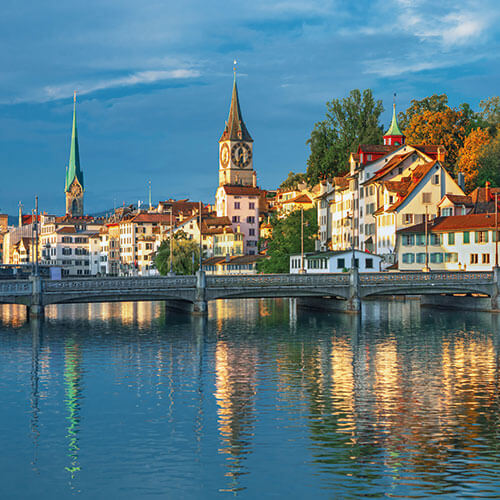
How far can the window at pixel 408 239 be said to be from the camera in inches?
4412

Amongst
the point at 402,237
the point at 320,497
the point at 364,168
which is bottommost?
the point at 320,497

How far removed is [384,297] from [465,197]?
1788cm

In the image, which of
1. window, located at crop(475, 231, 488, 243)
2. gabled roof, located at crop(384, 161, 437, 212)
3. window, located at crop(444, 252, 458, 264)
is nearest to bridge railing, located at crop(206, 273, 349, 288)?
window, located at crop(475, 231, 488, 243)

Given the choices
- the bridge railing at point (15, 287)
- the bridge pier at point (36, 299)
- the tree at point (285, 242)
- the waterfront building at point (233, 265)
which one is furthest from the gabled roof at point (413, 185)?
the bridge railing at point (15, 287)

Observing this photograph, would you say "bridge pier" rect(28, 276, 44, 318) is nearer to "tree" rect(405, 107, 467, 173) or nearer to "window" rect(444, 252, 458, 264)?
"window" rect(444, 252, 458, 264)

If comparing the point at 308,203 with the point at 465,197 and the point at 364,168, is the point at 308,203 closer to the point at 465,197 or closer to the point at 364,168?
the point at 364,168

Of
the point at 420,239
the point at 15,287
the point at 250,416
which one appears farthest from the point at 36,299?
the point at 420,239

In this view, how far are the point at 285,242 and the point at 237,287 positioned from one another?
192ft

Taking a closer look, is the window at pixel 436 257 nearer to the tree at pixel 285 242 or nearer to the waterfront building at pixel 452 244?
the waterfront building at pixel 452 244

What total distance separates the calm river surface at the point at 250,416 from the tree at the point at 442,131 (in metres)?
84.4

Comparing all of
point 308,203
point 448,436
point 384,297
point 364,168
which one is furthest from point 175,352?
point 308,203

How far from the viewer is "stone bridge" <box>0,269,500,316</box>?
81375 mm

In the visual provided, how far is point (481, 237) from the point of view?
103438 mm

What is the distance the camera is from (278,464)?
28109 millimetres
